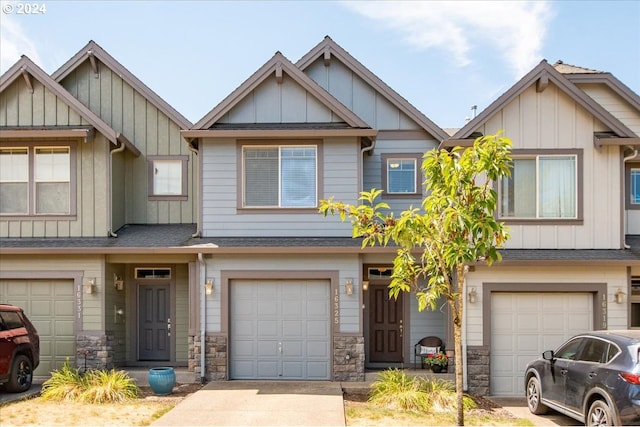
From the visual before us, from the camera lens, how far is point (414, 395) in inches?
394

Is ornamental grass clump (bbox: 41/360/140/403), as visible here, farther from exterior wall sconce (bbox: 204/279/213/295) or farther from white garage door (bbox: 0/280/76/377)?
exterior wall sconce (bbox: 204/279/213/295)

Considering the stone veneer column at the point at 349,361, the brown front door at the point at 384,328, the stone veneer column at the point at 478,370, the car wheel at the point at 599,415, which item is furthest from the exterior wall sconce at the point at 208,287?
the car wheel at the point at 599,415

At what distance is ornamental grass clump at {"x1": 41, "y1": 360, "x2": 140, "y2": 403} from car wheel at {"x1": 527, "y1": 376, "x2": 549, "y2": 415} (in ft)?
24.1

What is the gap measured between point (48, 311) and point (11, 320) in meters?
1.46

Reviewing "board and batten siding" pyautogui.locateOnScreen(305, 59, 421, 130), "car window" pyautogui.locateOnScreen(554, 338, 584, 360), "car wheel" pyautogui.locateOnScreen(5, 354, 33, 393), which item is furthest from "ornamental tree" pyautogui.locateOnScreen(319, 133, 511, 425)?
"car wheel" pyautogui.locateOnScreen(5, 354, 33, 393)

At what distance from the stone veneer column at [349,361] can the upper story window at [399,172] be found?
3.76 meters

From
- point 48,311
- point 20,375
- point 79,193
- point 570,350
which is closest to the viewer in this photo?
point 570,350

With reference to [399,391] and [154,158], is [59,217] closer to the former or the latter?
[154,158]

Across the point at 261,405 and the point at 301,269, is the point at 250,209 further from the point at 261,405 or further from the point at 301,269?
the point at 261,405

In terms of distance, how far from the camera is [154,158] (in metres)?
14.0

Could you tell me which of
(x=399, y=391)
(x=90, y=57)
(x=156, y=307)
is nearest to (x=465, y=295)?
(x=399, y=391)

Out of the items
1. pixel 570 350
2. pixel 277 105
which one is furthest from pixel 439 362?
pixel 277 105

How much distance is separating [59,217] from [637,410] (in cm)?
A: 1158

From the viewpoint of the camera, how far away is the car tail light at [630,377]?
7.21m
